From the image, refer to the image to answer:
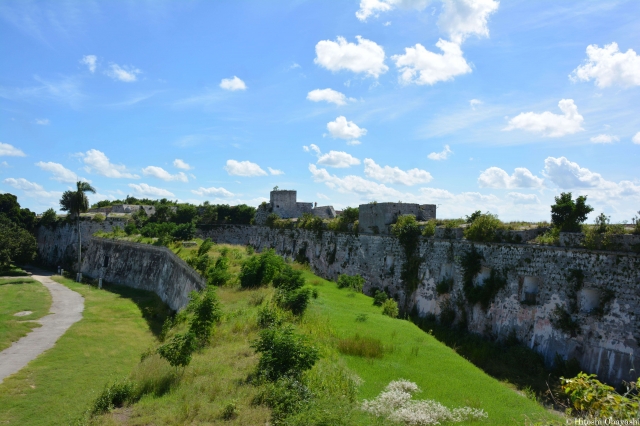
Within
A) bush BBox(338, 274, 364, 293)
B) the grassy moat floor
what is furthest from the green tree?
bush BBox(338, 274, 364, 293)

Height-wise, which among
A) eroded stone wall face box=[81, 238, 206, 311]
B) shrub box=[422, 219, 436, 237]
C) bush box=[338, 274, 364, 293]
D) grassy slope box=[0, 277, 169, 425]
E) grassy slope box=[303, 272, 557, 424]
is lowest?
grassy slope box=[0, 277, 169, 425]

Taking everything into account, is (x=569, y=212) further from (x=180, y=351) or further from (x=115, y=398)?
(x=115, y=398)

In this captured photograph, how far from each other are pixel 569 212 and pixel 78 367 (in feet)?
54.9

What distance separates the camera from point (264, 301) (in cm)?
1373

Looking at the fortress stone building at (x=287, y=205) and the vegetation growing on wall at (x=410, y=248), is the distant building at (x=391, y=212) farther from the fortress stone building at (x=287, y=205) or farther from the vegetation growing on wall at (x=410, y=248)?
the fortress stone building at (x=287, y=205)

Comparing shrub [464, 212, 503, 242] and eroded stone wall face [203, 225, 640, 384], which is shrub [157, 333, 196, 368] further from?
shrub [464, 212, 503, 242]

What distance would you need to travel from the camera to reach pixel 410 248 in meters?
18.8

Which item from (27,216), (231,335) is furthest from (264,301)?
(27,216)

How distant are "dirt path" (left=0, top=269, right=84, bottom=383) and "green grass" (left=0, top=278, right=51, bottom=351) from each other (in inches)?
14.5

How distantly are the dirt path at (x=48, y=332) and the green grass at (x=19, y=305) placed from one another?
1.21 ft

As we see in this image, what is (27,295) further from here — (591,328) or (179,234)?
(591,328)

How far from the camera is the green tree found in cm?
1197

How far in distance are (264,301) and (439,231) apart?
7.88 meters

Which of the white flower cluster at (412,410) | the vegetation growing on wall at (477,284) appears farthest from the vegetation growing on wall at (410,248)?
the white flower cluster at (412,410)
